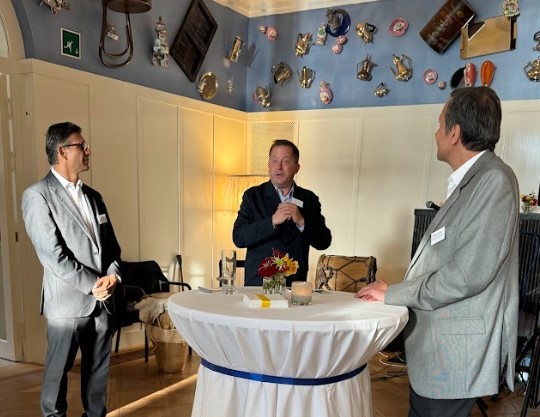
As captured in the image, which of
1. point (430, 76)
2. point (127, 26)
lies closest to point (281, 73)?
point (430, 76)

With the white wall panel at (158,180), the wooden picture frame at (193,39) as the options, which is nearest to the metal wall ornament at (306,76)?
the wooden picture frame at (193,39)

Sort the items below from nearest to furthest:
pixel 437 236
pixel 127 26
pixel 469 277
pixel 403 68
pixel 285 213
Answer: pixel 469 277
pixel 437 236
pixel 285 213
pixel 127 26
pixel 403 68

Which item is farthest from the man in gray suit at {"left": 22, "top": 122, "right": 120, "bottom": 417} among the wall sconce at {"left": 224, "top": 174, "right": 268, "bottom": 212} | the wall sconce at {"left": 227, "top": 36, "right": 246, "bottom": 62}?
the wall sconce at {"left": 227, "top": 36, "right": 246, "bottom": 62}

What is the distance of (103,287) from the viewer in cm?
211

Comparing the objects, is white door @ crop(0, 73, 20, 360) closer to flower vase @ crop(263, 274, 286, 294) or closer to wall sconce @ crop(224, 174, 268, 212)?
wall sconce @ crop(224, 174, 268, 212)

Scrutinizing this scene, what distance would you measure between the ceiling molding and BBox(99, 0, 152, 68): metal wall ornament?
1.42 meters

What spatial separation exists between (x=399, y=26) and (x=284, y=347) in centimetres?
385

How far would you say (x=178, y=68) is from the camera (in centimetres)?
417

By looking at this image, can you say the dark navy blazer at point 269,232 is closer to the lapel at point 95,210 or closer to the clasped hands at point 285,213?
the clasped hands at point 285,213

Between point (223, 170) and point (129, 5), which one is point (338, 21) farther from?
point (129, 5)

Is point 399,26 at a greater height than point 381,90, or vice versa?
point 399,26

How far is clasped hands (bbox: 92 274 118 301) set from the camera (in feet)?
6.87

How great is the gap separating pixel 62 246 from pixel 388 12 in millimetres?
3743

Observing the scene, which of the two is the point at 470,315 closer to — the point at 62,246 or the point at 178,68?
the point at 62,246
